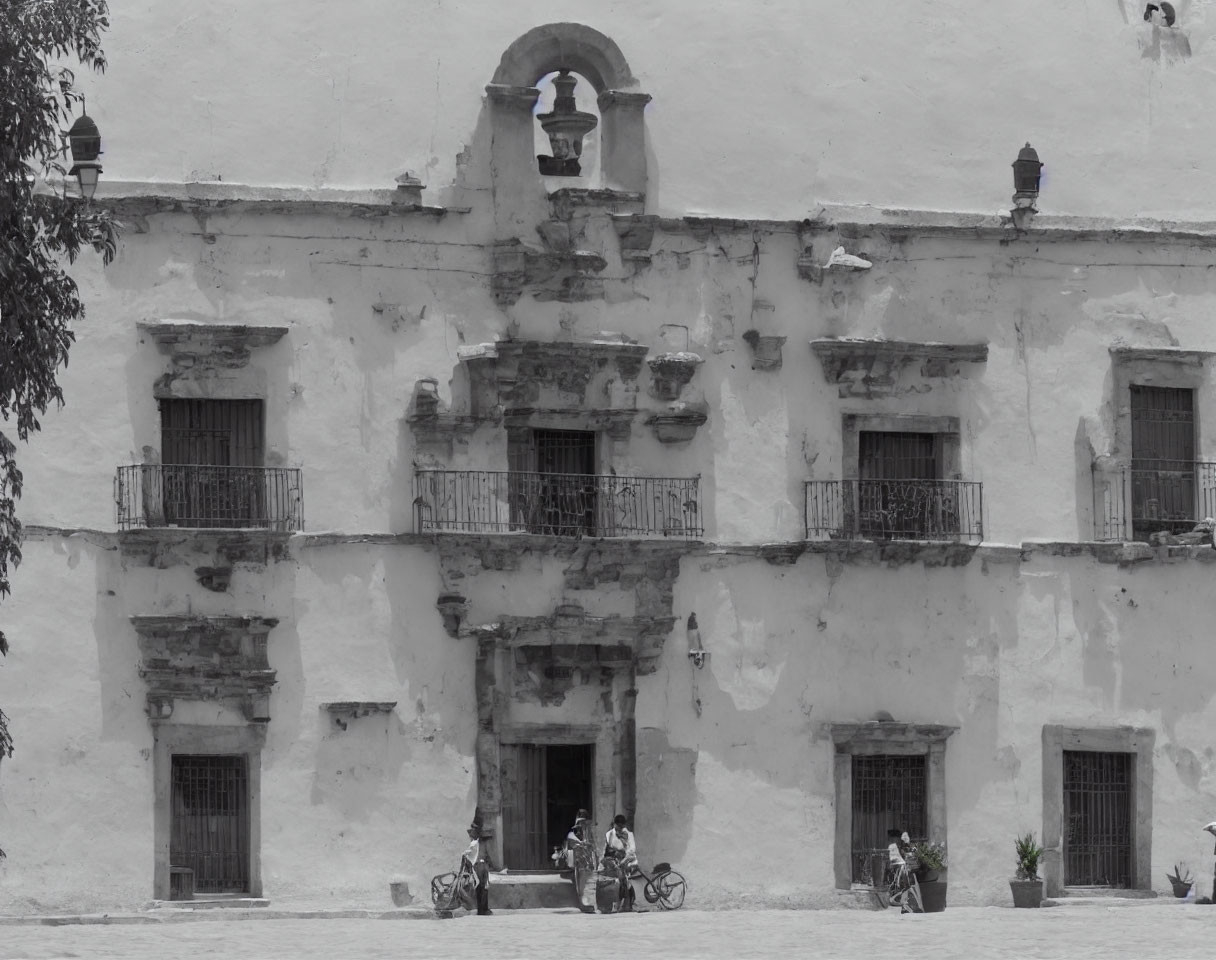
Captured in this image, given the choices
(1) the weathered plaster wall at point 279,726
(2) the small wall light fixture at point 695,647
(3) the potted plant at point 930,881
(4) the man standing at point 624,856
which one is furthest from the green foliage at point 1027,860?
(1) the weathered plaster wall at point 279,726

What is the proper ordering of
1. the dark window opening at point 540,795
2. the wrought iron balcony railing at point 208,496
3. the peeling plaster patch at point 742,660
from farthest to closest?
the peeling plaster patch at point 742,660 < the dark window opening at point 540,795 < the wrought iron balcony railing at point 208,496

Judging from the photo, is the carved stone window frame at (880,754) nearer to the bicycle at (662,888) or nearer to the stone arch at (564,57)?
the bicycle at (662,888)

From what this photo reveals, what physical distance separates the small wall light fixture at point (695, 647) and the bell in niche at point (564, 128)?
4.91 meters

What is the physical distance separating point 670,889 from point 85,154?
31.4 ft

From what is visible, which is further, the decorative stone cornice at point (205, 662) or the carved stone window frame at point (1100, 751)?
the carved stone window frame at point (1100, 751)

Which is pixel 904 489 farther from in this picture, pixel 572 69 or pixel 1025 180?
pixel 572 69

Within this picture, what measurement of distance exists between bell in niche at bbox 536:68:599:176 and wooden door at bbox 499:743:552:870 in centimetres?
609

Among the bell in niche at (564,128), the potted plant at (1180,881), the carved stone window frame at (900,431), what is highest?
the bell in niche at (564,128)

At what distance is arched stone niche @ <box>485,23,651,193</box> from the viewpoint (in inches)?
1272

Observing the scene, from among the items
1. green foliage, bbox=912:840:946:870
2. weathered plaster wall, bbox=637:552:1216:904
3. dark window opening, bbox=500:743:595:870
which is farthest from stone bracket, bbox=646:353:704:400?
green foliage, bbox=912:840:946:870

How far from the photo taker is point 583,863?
102 feet

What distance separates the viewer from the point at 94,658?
3105 cm

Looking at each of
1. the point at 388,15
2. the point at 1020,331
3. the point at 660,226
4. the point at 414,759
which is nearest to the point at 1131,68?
the point at 1020,331

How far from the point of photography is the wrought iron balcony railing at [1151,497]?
33.3 m
